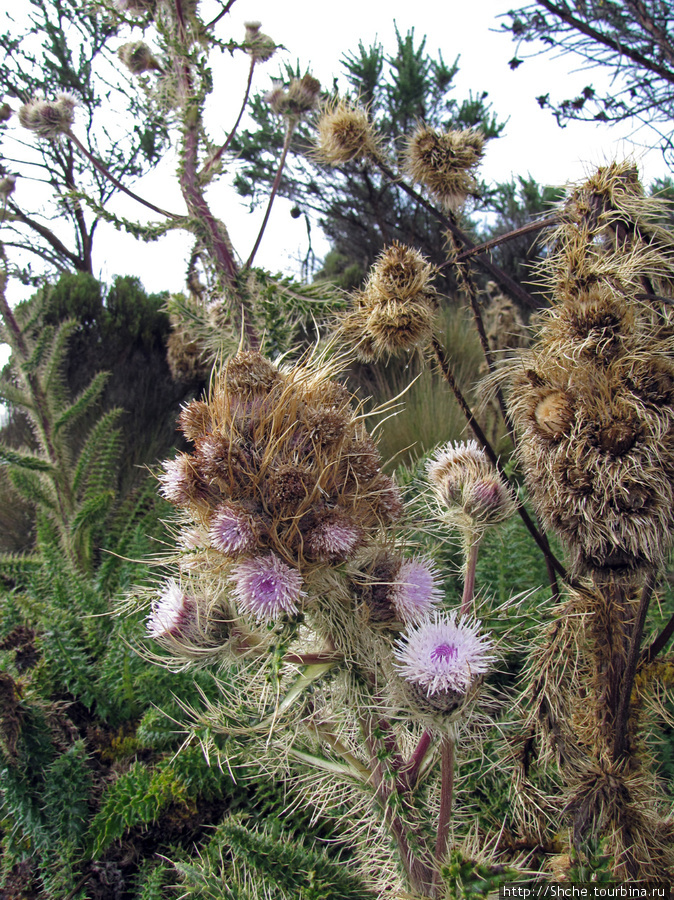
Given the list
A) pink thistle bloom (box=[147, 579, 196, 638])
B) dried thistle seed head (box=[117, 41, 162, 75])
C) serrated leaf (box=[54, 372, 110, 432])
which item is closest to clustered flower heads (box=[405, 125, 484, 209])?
pink thistle bloom (box=[147, 579, 196, 638])

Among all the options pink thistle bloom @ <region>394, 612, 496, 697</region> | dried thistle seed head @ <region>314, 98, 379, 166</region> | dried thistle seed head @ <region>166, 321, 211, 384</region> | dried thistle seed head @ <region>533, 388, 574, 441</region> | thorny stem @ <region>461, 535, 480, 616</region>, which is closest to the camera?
pink thistle bloom @ <region>394, 612, 496, 697</region>

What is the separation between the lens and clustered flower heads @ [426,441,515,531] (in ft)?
3.92

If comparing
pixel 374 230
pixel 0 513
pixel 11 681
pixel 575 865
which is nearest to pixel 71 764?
pixel 11 681

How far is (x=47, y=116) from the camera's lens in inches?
109

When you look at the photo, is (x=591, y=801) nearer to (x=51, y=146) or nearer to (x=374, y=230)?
(x=374, y=230)

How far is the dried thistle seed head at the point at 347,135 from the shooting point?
1.77 metres

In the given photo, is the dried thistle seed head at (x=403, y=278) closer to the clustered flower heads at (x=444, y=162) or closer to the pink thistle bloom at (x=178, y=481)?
the clustered flower heads at (x=444, y=162)

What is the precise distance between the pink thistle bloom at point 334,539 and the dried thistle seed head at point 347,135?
1382 millimetres

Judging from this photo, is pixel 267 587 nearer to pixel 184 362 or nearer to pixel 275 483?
pixel 275 483

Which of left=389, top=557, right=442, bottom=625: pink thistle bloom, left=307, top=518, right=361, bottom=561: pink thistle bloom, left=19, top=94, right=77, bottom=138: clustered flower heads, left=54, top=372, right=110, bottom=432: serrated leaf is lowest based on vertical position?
left=389, top=557, right=442, bottom=625: pink thistle bloom

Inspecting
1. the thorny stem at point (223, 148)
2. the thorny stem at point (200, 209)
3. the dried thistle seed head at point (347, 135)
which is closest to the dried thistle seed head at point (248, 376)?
the dried thistle seed head at point (347, 135)

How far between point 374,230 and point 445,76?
9.57 ft

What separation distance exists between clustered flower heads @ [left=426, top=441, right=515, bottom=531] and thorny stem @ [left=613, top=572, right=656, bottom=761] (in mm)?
294

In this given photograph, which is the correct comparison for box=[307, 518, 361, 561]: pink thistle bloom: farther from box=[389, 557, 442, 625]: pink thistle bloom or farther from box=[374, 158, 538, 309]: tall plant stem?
box=[374, 158, 538, 309]: tall plant stem
